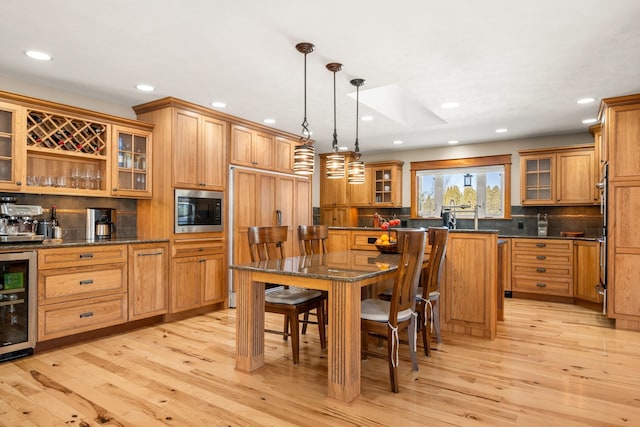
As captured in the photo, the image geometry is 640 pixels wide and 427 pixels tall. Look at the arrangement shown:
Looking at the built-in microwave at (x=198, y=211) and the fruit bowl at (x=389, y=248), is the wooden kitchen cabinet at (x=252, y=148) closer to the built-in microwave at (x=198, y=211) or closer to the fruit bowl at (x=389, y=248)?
the built-in microwave at (x=198, y=211)

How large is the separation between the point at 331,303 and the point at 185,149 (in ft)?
Result: 9.26

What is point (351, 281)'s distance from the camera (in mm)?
2338

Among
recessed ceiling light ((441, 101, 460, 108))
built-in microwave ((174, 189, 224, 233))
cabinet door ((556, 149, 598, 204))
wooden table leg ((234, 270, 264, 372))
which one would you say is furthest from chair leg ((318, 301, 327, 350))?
cabinet door ((556, 149, 598, 204))

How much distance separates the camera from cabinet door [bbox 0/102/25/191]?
340 centimetres

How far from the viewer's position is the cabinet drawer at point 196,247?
4344mm

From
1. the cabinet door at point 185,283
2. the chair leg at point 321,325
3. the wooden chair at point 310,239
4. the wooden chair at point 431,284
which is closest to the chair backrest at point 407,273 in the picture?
the wooden chair at point 431,284

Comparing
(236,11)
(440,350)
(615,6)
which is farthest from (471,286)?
(236,11)

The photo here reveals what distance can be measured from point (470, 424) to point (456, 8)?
241 centimetres

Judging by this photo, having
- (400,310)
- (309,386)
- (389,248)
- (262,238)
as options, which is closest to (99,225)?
(262,238)

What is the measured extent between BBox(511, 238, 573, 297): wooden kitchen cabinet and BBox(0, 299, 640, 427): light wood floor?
1572 mm

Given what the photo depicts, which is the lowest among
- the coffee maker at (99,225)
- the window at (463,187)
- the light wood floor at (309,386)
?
the light wood floor at (309,386)

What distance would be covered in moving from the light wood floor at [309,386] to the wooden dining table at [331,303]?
13 cm

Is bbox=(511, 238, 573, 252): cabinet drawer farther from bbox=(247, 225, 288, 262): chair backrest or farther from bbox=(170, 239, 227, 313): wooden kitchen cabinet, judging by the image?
bbox=(170, 239, 227, 313): wooden kitchen cabinet

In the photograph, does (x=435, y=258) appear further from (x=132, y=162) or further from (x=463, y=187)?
(x=463, y=187)
